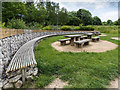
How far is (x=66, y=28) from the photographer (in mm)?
14430

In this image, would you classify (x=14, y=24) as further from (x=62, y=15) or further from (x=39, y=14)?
(x=62, y=15)

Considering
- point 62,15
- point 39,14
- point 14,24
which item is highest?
point 62,15

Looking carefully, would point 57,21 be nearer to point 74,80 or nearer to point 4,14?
point 4,14

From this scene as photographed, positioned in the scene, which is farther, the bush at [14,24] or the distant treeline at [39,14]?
the distant treeline at [39,14]

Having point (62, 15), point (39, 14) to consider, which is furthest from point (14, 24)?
point (62, 15)

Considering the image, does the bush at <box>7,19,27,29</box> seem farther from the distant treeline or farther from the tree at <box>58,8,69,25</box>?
the tree at <box>58,8,69,25</box>

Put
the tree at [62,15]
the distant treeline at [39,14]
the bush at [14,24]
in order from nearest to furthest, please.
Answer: the bush at [14,24], the distant treeline at [39,14], the tree at [62,15]

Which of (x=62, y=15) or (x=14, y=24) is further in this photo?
(x=62, y=15)

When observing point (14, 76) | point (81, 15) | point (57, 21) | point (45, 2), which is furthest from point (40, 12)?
point (81, 15)

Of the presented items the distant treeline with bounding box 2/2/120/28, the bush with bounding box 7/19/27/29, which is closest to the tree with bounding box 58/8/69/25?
the distant treeline with bounding box 2/2/120/28

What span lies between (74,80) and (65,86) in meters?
0.29

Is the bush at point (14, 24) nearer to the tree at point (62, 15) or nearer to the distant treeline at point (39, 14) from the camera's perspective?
the distant treeline at point (39, 14)

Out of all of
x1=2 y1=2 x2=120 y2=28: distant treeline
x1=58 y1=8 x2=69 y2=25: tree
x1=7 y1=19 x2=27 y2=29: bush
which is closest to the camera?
x1=7 y1=19 x2=27 y2=29: bush

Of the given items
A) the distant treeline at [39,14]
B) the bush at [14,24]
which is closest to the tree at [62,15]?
the distant treeline at [39,14]
